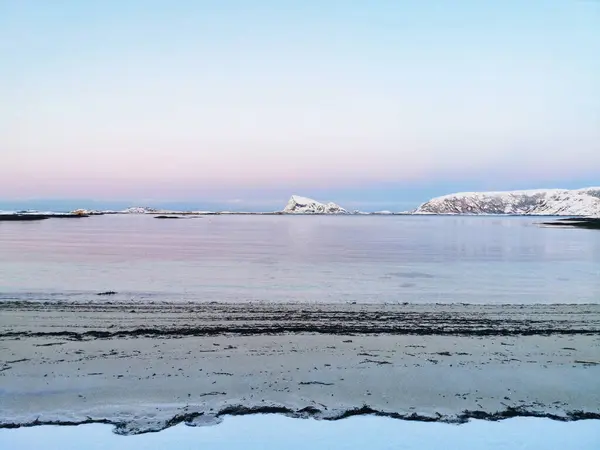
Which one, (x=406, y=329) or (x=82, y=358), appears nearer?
(x=82, y=358)

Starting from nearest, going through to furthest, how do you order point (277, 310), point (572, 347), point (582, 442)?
point (582, 442) < point (572, 347) < point (277, 310)

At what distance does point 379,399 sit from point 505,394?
4.97 feet

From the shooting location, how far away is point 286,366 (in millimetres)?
6262

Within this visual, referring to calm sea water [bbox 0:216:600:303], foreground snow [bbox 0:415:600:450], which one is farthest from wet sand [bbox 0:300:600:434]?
calm sea water [bbox 0:216:600:303]

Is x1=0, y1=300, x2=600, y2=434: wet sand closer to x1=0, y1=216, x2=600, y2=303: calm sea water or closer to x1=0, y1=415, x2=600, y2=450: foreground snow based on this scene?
x1=0, y1=415, x2=600, y2=450: foreground snow

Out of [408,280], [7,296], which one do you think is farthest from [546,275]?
[7,296]

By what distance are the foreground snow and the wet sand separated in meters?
0.17

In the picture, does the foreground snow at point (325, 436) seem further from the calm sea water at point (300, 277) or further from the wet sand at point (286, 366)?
the calm sea water at point (300, 277)

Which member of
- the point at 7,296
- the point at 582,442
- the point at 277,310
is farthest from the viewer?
the point at 7,296

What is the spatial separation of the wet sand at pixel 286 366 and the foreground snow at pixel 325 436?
167 mm

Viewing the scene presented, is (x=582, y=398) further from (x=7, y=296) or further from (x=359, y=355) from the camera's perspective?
(x=7, y=296)

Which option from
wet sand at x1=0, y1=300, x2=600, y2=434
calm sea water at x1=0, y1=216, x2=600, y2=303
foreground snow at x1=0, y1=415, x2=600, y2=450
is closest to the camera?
foreground snow at x1=0, y1=415, x2=600, y2=450

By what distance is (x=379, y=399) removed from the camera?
539 centimetres

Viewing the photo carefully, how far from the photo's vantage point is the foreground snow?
174 inches
